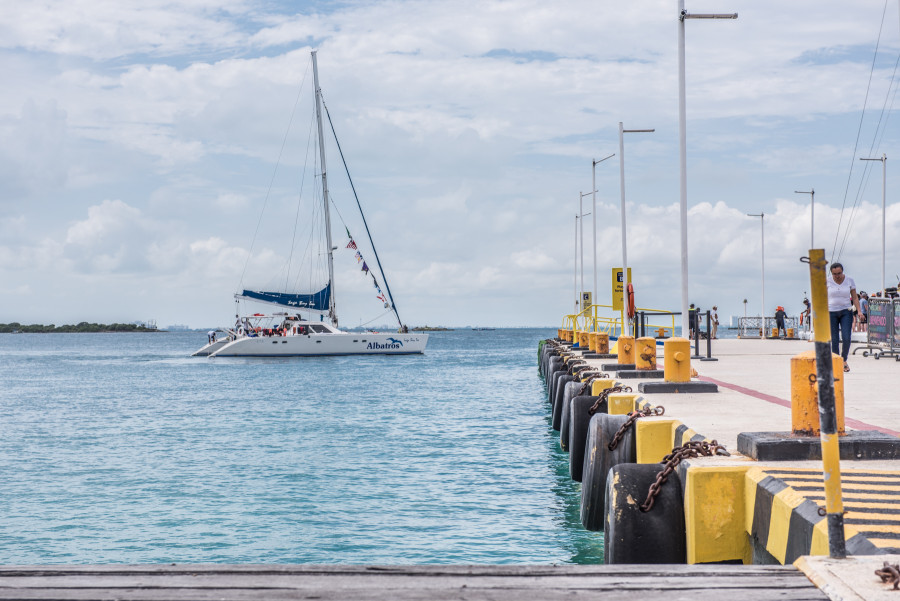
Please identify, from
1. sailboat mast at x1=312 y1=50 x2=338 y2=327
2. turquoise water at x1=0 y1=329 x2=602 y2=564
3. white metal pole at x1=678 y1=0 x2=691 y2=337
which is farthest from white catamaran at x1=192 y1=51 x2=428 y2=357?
white metal pole at x1=678 y1=0 x2=691 y2=337

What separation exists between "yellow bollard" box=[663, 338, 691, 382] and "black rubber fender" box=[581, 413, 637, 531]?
9.61ft

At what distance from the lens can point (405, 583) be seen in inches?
139

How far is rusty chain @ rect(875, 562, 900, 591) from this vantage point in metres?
3.06

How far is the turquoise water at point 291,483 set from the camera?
9.87 meters

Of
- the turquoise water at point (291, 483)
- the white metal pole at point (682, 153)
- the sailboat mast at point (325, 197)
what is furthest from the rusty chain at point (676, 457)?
the sailboat mast at point (325, 197)

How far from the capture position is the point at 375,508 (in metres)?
12.0

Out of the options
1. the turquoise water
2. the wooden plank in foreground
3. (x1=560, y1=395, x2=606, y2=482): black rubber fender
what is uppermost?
the wooden plank in foreground

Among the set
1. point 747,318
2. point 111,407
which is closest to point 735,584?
point 111,407

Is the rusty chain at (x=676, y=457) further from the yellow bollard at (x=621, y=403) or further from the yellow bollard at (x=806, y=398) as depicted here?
the yellow bollard at (x=621, y=403)

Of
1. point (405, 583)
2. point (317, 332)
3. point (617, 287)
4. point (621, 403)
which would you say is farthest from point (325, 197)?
point (405, 583)

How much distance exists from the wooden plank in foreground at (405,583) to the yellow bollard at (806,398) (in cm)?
244

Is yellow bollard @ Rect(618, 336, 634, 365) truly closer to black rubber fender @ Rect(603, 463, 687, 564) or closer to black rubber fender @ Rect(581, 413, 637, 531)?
black rubber fender @ Rect(581, 413, 637, 531)

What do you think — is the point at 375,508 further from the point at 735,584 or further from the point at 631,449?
the point at 735,584

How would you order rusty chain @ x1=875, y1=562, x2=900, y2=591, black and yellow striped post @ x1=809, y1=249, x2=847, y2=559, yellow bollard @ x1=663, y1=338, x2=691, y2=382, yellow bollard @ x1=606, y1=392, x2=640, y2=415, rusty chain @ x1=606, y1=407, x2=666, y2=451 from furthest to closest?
1. yellow bollard @ x1=663, y1=338, x2=691, y2=382
2. yellow bollard @ x1=606, y1=392, x2=640, y2=415
3. rusty chain @ x1=606, y1=407, x2=666, y2=451
4. black and yellow striped post @ x1=809, y1=249, x2=847, y2=559
5. rusty chain @ x1=875, y1=562, x2=900, y2=591
